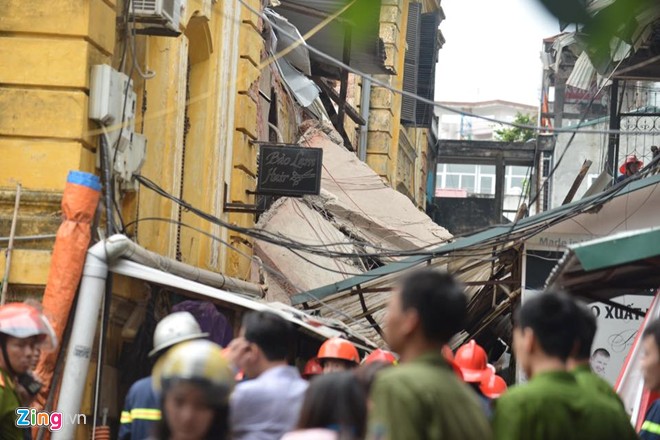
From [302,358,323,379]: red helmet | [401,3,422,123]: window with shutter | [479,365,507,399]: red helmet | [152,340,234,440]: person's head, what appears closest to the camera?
[152,340,234,440]: person's head

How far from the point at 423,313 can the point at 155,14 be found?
7878 millimetres

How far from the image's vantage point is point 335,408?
14.4 feet

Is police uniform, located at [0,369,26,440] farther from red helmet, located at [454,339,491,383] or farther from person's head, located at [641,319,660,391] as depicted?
red helmet, located at [454,339,491,383]

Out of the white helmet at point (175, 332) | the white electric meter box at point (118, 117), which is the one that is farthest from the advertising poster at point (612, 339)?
the white helmet at point (175, 332)

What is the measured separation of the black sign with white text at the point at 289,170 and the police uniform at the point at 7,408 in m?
9.43

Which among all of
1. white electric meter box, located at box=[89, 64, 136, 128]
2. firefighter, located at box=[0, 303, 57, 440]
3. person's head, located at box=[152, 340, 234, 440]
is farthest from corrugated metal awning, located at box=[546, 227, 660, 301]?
white electric meter box, located at box=[89, 64, 136, 128]

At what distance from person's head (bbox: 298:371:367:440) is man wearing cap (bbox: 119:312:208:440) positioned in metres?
2.56

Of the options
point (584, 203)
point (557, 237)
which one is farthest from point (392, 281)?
point (584, 203)

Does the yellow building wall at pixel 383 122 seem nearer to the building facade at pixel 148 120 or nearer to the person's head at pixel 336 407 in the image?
the building facade at pixel 148 120

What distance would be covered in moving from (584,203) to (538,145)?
1125 inches

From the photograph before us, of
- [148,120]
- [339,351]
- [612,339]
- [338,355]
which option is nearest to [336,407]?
[338,355]

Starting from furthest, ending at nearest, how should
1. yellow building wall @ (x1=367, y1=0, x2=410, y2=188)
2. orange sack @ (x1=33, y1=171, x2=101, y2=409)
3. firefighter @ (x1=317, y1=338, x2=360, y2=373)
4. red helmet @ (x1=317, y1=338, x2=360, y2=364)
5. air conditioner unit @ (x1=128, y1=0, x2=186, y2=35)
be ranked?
1. yellow building wall @ (x1=367, y1=0, x2=410, y2=188)
2. air conditioner unit @ (x1=128, y1=0, x2=186, y2=35)
3. red helmet @ (x1=317, y1=338, x2=360, y2=364)
4. firefighter @ (x1=317, y1=338, x2=360, y2=373)
5. orange sack @ (x1=33, y1=171, x2=101, y2=409)

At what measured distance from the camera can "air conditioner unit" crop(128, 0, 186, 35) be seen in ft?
37.0

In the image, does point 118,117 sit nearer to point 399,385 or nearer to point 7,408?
point 7,408
